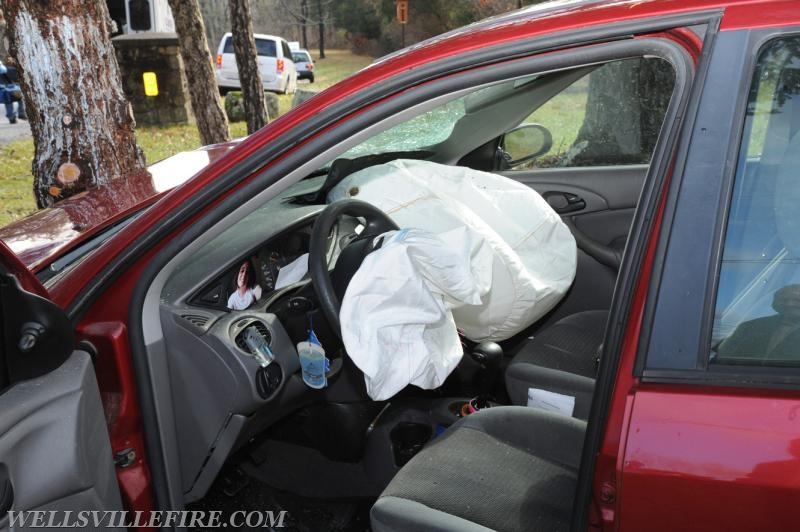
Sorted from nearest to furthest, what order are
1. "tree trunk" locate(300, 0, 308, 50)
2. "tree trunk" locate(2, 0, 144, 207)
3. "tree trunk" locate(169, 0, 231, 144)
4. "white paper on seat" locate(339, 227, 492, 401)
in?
1. "white paper on seat" locate(339, 227, 492, 401)
2. "tree trunk" locate(2, 0, 144, 207)
3. "tree trunk" locate(169, 0, 231, 144)
4. "tree trunk" locate(300, 0, 308, 50)

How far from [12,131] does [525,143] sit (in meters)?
12.0

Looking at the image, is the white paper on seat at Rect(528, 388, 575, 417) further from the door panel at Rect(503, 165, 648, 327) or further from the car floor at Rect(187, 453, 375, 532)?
the door panel at Rect(503, 165, 648, 327)

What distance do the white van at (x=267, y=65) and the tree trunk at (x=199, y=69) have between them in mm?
11532

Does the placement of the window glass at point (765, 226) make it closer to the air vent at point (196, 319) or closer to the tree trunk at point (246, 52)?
the air vent at point (196, 319)

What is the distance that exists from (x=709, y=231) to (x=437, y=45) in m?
0.75

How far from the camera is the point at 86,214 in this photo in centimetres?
264

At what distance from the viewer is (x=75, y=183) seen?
3957 mm

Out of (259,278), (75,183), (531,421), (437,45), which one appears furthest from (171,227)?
(75,183)

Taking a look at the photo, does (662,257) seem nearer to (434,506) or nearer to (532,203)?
(434,506)

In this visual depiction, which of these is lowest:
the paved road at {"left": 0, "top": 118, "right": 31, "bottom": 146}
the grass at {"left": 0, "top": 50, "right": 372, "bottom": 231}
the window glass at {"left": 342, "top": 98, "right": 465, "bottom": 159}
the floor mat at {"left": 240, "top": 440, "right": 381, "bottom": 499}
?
the paved road at {"left": 0, "top": 118, "right": 31, "bottom": 146}

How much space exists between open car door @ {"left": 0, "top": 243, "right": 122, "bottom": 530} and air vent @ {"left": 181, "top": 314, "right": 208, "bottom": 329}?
15.8 inches

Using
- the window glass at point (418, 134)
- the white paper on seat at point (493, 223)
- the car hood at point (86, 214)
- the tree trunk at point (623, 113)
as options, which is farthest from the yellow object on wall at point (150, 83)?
the white paper on seat at point (493, 223)

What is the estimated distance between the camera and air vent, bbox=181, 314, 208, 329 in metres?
1.94

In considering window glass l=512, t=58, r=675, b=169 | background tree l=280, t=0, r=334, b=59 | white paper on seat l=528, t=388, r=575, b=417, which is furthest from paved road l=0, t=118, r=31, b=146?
background tree l=280, t=0, r=334, b=59
